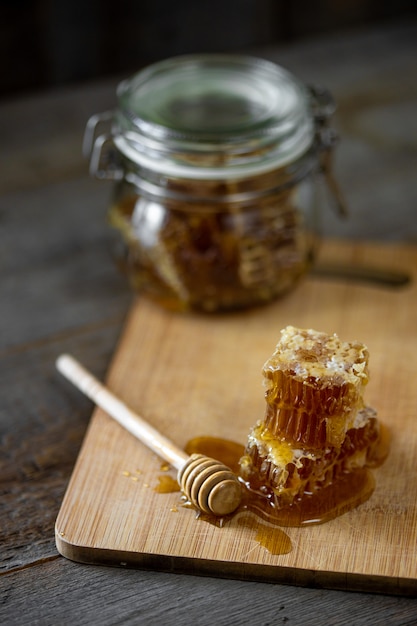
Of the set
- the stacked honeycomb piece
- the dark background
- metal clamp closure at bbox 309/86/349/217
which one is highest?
metal clamp closure at bbox 309/86/349/217

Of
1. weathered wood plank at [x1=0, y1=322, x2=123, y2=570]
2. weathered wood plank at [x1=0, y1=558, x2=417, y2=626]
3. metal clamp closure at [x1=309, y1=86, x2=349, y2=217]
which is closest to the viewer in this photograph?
weathered wood plank at [x1=0, y1=558, x2=417, y2=626]

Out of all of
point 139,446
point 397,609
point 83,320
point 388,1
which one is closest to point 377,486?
point 397,609

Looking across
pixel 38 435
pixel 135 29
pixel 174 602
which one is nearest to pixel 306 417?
pixel 174 602

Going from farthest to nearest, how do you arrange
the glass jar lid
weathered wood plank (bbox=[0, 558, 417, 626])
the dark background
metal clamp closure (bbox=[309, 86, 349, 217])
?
the dark background
metal clamp closure (bbox=[309, 86, 349, 217])
the glass jar lid
weathered wood plank (bbox=[0, 558, 417, 626])

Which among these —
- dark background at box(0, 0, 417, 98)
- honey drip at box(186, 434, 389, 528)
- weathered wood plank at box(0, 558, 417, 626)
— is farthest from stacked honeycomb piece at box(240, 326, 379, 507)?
dark background at box(0, 0, 417, 98)

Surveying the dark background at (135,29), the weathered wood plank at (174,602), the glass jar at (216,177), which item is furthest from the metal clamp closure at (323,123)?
the dark background at (135,29)

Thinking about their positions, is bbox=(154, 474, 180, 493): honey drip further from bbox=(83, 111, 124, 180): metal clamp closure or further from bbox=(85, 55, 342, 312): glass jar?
bbox=(83, 111, 124, 180): metal clamp closure

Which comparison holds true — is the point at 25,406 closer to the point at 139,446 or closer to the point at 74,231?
the point at 139,446
